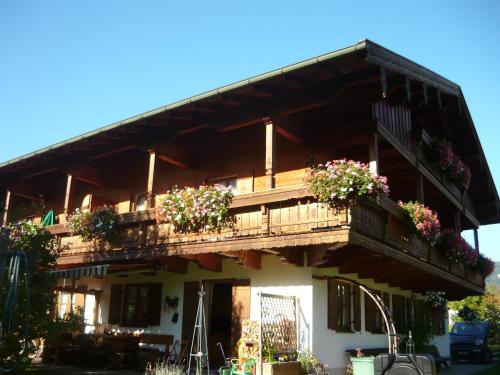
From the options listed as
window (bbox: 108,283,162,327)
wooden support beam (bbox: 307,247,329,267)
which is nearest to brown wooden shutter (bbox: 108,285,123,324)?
window (bbox: 108,283,162,327)

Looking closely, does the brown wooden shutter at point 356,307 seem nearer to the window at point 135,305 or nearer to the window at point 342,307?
the window at point 342,307

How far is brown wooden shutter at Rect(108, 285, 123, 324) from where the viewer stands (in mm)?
15104

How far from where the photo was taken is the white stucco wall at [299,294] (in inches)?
455

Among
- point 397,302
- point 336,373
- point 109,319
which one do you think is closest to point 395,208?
point 336,373

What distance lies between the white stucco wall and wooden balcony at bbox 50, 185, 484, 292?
2.40 feet

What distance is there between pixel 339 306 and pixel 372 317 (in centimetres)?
234

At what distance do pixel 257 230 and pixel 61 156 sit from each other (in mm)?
8371

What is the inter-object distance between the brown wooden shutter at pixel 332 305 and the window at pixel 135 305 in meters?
4.71

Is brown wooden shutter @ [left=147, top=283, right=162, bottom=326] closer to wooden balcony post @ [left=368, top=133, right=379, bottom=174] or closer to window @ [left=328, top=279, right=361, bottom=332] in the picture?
window @ [left=328, top=279, right=361, bottom=332]

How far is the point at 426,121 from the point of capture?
17.7 meters

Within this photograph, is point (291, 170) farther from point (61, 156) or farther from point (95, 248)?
point (61, 156)

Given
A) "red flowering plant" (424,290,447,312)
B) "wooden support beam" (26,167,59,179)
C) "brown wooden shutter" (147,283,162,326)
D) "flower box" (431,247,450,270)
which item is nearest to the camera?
"brown wooden shutter" (147,283,162,326)

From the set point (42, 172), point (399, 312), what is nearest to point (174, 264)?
point (42, 172)

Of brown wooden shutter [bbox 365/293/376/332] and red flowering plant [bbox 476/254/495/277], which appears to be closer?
brown wooden shutter [bbox 365/293/376/332]
